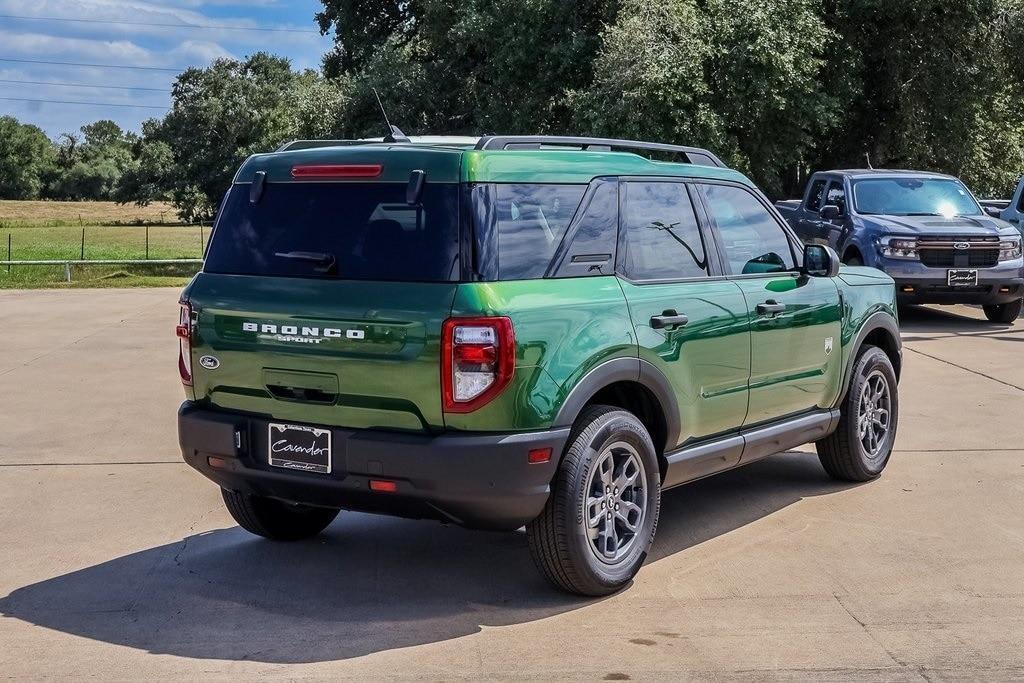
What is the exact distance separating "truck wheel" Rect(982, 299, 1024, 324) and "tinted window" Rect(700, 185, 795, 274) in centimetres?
1041

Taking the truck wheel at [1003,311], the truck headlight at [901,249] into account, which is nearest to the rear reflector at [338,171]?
the truck headlight at [901,249]

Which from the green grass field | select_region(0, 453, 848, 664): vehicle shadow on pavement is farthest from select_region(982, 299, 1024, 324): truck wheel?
the green grass field

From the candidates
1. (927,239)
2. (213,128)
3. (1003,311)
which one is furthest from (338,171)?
(213,128)

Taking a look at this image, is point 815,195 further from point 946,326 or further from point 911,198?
point 946,326

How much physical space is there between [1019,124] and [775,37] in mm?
8067

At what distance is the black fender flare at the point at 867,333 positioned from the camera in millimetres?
7402

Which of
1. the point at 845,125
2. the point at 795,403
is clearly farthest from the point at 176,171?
the point at 795,403

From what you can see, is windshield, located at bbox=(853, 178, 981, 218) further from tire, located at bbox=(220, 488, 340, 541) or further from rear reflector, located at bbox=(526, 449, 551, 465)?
rear reflector, located at bbox=(526, 449, 551, 465)

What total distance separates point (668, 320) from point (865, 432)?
2482mm

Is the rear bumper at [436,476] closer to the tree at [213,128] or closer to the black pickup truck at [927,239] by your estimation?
the black pickup truck at [927,239]

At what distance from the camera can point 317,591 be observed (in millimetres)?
5676

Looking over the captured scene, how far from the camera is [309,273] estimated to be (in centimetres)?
545

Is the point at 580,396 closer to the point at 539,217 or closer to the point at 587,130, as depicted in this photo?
the point at 539,217

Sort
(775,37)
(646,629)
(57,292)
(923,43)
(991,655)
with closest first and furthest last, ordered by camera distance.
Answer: (991,655)
(646,629)
(57,292)
(775,37)
(923,43)
